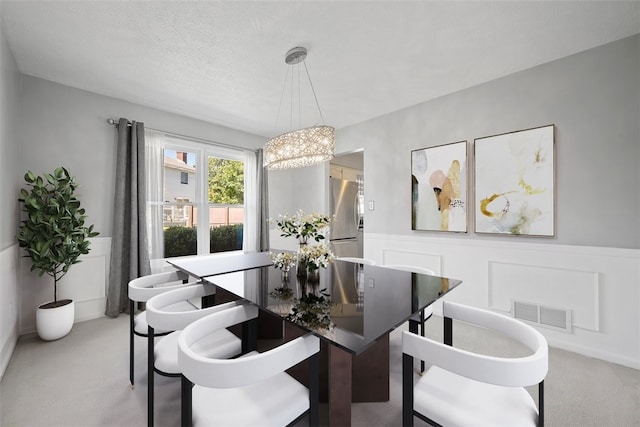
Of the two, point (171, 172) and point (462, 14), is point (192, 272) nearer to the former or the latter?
point (171, 172)

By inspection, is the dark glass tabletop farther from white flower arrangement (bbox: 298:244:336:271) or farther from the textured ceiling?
the textured ceiling

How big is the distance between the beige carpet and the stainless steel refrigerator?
8.59ft

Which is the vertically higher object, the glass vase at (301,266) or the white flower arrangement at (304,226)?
the white flower arrangement at (304,226)

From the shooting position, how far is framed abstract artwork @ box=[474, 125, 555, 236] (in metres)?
2.50

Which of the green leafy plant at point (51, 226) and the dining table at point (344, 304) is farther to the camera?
the green leafy plant at point (51, 226)

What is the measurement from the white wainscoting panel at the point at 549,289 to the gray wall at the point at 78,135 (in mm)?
4464

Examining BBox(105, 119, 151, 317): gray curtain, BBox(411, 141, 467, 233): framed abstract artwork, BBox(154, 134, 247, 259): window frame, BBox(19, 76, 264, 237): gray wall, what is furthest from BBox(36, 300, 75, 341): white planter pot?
BBox(411, 141, 467, 233): framed abstract artwork

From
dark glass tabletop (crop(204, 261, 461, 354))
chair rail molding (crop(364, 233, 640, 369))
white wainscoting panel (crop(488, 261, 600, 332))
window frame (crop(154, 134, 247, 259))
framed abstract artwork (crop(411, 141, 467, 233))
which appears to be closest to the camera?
dark glass tabletop (crop(204, 261, 461, 354))

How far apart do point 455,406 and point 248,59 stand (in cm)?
282

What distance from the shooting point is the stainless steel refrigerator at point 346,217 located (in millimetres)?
4855

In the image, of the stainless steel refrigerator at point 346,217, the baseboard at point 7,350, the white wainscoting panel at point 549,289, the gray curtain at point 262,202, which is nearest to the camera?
the baseboard at point 7,350

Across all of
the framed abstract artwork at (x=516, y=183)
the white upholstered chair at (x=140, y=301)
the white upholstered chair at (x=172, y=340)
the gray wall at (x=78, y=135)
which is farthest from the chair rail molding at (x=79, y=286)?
the framed abstract artwork at (x=516, y=183)

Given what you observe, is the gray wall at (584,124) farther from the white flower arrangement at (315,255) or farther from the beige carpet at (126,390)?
the white flower arrangement at (315,255)

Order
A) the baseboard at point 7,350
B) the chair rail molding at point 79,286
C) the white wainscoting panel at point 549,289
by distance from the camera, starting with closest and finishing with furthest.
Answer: the baseboard at point 7,350, the white wainscoting panel at point 549,289, the chair rail molding at point 79,286
